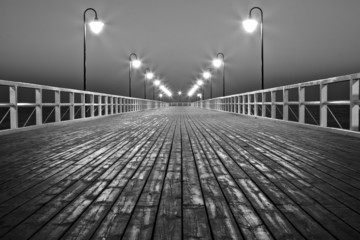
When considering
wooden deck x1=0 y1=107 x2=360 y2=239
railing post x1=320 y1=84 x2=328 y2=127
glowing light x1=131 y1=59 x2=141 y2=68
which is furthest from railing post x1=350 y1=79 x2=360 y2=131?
glowing light x1=131 y1=59 x2=141 y2=68

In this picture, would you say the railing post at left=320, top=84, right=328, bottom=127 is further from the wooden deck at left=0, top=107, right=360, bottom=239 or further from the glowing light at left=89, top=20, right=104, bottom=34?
the glowing light at left=89, top=20, right=104, bottom=34

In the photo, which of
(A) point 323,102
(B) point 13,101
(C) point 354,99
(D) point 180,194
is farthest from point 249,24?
(D) point 180,194

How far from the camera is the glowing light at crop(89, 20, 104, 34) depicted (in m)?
13.9

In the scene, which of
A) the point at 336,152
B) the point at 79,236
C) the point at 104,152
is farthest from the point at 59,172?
the point at 336,152

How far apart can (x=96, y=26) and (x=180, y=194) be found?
12608mm

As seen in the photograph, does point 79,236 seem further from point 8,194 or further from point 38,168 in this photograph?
point 38,168

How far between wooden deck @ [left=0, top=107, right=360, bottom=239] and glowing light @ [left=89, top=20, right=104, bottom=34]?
1004cm

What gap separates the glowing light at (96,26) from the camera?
45.7ft

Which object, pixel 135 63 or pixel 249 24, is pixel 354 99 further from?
pixel 135 63

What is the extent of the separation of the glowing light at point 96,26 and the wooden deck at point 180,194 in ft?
32.9

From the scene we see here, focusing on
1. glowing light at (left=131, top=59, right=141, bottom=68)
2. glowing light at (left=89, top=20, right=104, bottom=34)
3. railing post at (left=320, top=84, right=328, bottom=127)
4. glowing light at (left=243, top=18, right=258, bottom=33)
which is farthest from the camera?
glowing light at (left=131, top=59, right=141, bottom=68)

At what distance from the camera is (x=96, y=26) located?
14.0 m

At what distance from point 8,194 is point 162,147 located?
9.89 ft

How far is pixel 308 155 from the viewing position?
4621mm
